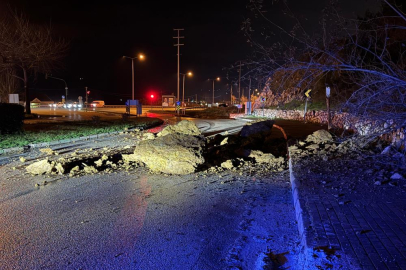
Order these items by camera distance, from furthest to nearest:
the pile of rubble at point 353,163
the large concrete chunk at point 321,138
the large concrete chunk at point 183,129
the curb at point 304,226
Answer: the large concrete chunk at point 183,129 → the large concrete chunk at point 321,138 → the pile of rubble at point 353,163 → the curb at point 304,226

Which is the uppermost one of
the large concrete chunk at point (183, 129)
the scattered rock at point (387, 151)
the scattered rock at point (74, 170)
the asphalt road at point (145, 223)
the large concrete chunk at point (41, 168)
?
the large concrete chunk at point (183, 129)

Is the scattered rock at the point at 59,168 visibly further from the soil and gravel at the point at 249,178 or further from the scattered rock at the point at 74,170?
the scattered rock at the point at 74,170

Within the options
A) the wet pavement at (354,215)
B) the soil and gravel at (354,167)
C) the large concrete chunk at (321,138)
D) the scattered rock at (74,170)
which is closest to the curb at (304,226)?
the wet pavement at (354,215)

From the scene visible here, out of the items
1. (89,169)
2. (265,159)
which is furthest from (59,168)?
(265,159)

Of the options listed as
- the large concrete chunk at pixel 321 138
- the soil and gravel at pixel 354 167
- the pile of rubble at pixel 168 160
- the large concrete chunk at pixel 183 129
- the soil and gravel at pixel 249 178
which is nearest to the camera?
the soil and gravel at pixel 249 178

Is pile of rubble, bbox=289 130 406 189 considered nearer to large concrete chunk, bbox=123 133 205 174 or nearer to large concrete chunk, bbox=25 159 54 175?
large concrete chunk, bbox=123 133 205 174

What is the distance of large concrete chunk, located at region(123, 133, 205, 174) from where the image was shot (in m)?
8.46

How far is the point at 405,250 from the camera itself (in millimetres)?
3621

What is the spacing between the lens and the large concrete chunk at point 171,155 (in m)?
8.46

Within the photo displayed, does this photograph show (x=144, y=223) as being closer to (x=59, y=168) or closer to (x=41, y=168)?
(x=59, y=168)

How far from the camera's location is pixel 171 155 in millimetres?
8594

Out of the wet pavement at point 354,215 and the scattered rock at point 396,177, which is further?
the scattered rock at point 396,177

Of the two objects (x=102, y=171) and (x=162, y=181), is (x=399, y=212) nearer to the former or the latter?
(x=162, y=181)

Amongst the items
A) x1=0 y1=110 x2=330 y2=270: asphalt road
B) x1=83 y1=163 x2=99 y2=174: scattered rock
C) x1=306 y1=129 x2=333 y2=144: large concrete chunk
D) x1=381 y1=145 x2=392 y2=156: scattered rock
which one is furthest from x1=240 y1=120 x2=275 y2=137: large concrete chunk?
x1=83 y1=163 x2=99 y2=174: scattered rock
